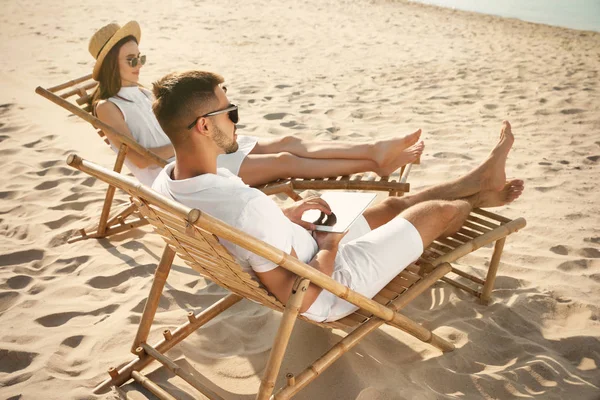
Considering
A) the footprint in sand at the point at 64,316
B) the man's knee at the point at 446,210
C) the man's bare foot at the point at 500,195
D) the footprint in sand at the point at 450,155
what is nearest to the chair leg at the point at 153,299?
the footprint in sand at the point at 64,316

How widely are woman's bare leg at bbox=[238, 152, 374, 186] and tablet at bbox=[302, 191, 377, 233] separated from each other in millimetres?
643

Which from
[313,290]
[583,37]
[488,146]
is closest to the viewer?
[313,290]

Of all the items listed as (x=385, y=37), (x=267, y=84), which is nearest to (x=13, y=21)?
(x=267, y=84)

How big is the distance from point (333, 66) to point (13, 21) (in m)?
6.21

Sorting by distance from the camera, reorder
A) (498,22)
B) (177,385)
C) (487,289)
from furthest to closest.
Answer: (498,22), (487,289), (177,385)

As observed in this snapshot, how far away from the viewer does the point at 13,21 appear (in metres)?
10.0

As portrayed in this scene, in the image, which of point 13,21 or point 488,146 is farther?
point 13,21

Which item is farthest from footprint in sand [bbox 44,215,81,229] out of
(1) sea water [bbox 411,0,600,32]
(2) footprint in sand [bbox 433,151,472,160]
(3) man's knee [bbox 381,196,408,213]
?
(1) sea water [bbox 411,0,600,32]

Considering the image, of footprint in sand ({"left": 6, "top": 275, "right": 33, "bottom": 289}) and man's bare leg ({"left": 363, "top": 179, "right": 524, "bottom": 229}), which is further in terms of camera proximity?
footprint in sand ({"left": 6, "top": 275, "right": 33, "bottom": 289})

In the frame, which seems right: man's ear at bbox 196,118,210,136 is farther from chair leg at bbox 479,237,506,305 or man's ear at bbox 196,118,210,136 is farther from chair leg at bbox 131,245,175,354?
chair leg at bbox 479,237,506,305

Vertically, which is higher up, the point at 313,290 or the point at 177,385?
the point at 313,290

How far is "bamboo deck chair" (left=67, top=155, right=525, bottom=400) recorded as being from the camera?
1.81m

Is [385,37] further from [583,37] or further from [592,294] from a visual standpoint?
[592,294]

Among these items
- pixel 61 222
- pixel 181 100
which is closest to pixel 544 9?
pixel 61 222
